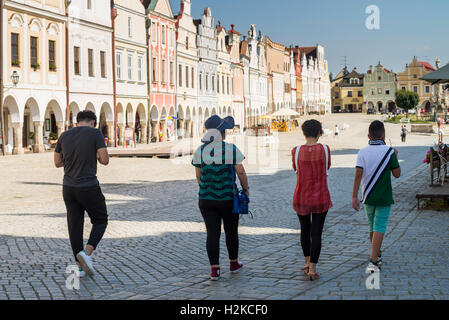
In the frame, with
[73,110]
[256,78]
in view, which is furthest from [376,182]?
[256,78]

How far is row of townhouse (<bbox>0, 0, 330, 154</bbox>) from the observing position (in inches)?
1323

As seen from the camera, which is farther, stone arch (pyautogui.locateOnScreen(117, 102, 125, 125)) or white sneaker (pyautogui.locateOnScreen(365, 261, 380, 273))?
stone arch (pyautogui.locateOnScreen(117, 102, 125, 125))

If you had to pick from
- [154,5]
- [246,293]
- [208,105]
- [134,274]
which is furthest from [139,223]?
[208,105]

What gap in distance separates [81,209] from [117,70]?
3745 centimetres

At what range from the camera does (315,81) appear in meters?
129

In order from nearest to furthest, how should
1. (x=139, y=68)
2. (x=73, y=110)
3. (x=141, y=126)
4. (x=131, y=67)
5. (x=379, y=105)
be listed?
1. (x=73, y=110)
2. (x=131, y=67)
3. (x=139, y=68)
4. (x=141, y=126)
5. (x=379, y=105)

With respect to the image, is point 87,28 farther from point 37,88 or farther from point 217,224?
point 217,224

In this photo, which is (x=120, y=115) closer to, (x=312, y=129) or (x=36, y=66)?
(x=36, y=66)

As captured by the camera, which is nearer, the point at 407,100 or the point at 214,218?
the point at 214,218

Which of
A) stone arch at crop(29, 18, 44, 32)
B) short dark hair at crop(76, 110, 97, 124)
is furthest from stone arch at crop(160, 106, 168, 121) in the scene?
short dark hair at crop(76, 110, 97, 124)

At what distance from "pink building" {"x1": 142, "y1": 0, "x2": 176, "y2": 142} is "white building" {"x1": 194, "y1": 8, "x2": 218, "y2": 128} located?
728cm

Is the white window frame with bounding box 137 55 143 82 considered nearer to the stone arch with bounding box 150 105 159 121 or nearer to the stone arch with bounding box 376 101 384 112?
the stone arch with bounding box 150 105 159 121

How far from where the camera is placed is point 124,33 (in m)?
44.7

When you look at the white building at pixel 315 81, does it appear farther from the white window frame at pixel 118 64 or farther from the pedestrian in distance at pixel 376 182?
the pedestrian in distance at pixel 376 182
